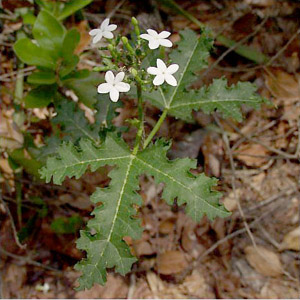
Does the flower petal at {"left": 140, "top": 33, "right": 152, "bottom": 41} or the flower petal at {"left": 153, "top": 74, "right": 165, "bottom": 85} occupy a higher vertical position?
the flower petal at {"left": 140, "top": 33, "right": 152, "bottom": 41}

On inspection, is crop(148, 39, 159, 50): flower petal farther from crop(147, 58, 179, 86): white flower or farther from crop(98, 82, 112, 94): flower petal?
crop(98, 82, 112, 94): flower petal

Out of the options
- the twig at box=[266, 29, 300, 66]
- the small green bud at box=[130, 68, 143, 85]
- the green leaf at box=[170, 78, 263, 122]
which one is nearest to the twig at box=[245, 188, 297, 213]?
the twig at box=[266, 29, 300, 66]

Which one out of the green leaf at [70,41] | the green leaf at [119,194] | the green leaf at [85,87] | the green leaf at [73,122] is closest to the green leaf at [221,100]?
the green leaf at [119,194]

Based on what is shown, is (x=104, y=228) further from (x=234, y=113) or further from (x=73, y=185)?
(x=73, y=185)

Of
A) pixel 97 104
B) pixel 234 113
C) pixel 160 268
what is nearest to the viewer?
pixel 234 113

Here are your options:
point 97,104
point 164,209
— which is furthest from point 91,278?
point 164,209

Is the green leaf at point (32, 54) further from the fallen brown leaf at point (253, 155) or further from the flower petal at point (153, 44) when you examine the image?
the fallen brown leaf at point (253, 155)
